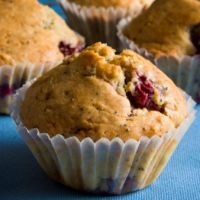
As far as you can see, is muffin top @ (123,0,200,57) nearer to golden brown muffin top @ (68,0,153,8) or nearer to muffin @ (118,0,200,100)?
muffin @ (118,0,200,100)

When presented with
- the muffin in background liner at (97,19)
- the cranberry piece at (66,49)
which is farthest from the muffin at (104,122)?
the muffin in background liner at (97,19)

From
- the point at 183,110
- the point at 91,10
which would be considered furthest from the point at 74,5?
the point at 183,110

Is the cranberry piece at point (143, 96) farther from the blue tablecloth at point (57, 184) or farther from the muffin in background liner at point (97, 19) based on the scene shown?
the muffin in background liner at point (97, 19)

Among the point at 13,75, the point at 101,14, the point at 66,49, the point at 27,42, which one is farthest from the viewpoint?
the point at 101,14

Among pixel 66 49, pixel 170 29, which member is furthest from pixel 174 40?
pixel 66 49

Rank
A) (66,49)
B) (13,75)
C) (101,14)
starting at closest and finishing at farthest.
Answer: (13,75) < (66,49) < (101,14)

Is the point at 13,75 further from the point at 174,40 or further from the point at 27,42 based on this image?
the point at 174,40
